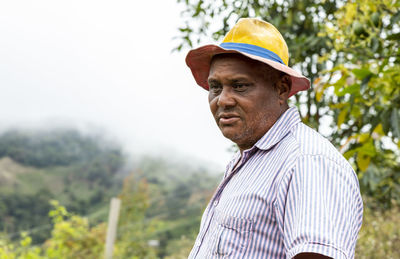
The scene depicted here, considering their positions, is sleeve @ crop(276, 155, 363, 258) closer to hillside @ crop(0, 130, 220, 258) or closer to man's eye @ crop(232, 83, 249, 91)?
man's eye @ crop(232, 83, 249, 91)

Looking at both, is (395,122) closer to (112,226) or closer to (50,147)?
(112,226)

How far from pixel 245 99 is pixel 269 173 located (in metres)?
0.23

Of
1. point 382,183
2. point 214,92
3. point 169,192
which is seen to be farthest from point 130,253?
point 169,192

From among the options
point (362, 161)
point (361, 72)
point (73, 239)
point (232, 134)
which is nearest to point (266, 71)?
point (232, 134)

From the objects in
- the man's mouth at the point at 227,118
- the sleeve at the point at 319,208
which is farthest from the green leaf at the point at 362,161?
the sleeve at the point at 319,208

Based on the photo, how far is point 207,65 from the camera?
1.66 meters

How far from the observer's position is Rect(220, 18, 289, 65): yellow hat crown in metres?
1.35

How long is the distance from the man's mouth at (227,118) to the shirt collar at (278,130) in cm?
9

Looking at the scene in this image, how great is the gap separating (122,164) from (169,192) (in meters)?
7.60

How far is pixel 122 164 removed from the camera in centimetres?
3544

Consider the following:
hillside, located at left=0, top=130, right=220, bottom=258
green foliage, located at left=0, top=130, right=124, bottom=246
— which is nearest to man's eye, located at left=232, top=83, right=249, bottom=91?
hillside, located at left=0, top=130, right=220, bottom=258

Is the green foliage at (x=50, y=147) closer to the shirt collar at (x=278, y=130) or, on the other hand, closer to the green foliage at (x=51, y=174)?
the green foliage at (x=51, y=174)

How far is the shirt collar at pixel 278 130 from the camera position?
1.30 m

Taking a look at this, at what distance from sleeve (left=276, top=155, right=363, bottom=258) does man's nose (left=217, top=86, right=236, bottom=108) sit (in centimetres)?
30
